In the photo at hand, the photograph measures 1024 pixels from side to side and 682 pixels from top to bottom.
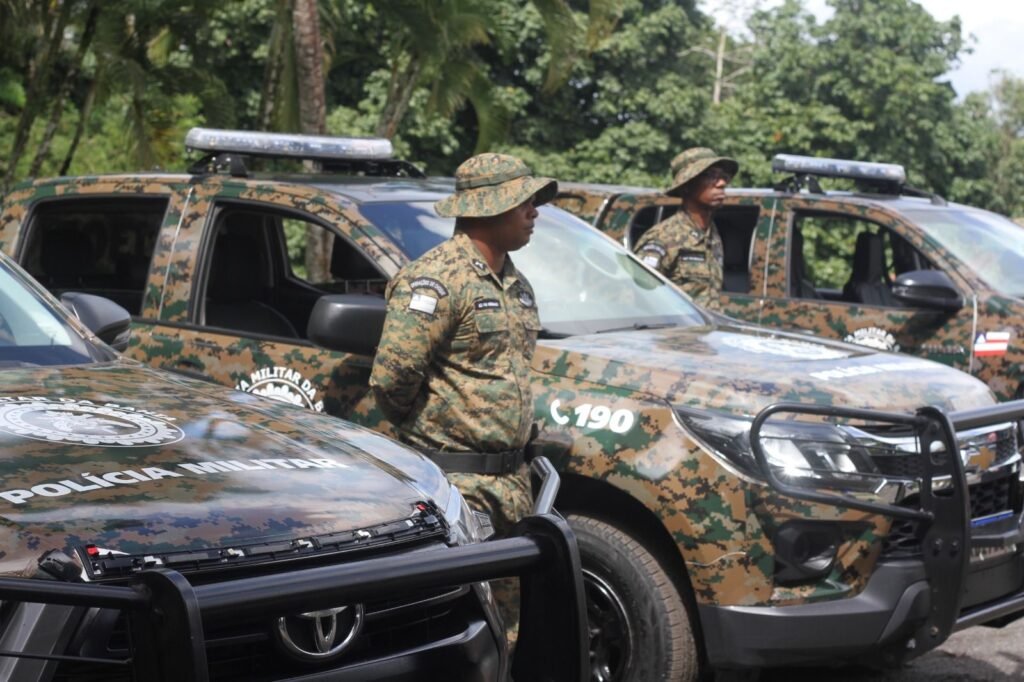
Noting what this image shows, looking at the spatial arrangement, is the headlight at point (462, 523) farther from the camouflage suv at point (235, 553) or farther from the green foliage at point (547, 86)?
the green foliage at point (547, 86)

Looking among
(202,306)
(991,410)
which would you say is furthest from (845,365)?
(202,306)

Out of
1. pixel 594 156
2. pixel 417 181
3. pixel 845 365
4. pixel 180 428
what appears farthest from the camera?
pixel 594 156

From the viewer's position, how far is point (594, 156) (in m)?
25.1

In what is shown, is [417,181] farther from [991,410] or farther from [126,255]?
[991,410]

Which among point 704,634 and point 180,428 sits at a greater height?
point 180,428

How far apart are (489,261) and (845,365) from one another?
4.13 ft

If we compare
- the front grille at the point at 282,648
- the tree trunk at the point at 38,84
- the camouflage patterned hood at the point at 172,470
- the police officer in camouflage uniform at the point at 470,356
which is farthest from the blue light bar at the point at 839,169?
the tree trunk at the point at 38,84

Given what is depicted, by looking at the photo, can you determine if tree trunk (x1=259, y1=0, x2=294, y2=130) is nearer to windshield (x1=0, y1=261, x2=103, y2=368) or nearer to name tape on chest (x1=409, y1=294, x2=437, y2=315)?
name tape on chest (x1=409, y1=294, x2=437, y2=315)

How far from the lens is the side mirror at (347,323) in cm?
438

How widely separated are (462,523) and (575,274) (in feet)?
7.57

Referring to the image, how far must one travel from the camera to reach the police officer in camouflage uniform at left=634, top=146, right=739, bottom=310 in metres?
7.21

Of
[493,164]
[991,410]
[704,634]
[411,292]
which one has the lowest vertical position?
[704,634]

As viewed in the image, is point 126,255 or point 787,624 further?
point 126,255

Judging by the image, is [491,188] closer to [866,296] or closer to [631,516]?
[631,516]
